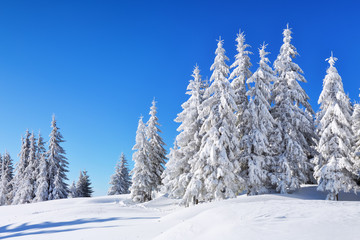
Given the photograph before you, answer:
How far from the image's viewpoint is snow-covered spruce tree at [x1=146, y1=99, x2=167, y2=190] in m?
38.6

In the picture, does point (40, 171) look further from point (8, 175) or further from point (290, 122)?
point (290, 122)

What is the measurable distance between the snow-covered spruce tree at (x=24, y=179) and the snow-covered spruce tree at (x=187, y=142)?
31.0 metres

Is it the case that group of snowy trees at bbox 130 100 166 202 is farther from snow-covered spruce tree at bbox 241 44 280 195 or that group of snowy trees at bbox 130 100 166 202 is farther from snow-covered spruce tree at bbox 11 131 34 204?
snow-covered spruce tree at bbox 11 131 34 204

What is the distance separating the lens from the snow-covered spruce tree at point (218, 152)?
21938mm

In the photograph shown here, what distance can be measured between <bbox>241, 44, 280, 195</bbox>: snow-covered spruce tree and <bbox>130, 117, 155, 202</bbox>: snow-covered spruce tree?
16.7 metres

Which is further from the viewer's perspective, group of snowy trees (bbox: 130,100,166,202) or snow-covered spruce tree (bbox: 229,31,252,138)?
group of snowy trees (bbox: 130,100,166,202)

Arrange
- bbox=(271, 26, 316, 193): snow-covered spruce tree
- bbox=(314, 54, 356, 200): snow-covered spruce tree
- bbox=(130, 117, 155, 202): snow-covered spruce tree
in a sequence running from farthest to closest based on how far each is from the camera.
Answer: bbox=(130, 117, 155, 202): snow-covered spruce tree, bbox=(271, 26, 316, 193): snow-covered spruce tree, bbox=(314, 54, 356, 200): snow-covered spruce tree

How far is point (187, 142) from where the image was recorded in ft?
91.3

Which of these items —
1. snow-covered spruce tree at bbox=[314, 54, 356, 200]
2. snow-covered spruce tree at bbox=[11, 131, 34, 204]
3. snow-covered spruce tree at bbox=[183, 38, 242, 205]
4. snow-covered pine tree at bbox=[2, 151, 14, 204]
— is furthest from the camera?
snow-covered pine tree at bbox=[2, 151, 14, 204]

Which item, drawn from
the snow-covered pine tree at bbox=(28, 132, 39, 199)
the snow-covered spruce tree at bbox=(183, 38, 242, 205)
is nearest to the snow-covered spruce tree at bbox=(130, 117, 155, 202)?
the snow-covered spruce tree at bbox=(183, 38, 242, 205)

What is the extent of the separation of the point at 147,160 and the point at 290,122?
20.2 meters

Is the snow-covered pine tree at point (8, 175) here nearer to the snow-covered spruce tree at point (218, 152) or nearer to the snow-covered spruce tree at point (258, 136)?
the snow-covered spruce tree at point (218, 152)

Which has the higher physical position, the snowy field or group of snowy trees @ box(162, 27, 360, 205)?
group of snowy trees @ box(162, 27, 360, 205)

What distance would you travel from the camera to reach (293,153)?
24688 mm
